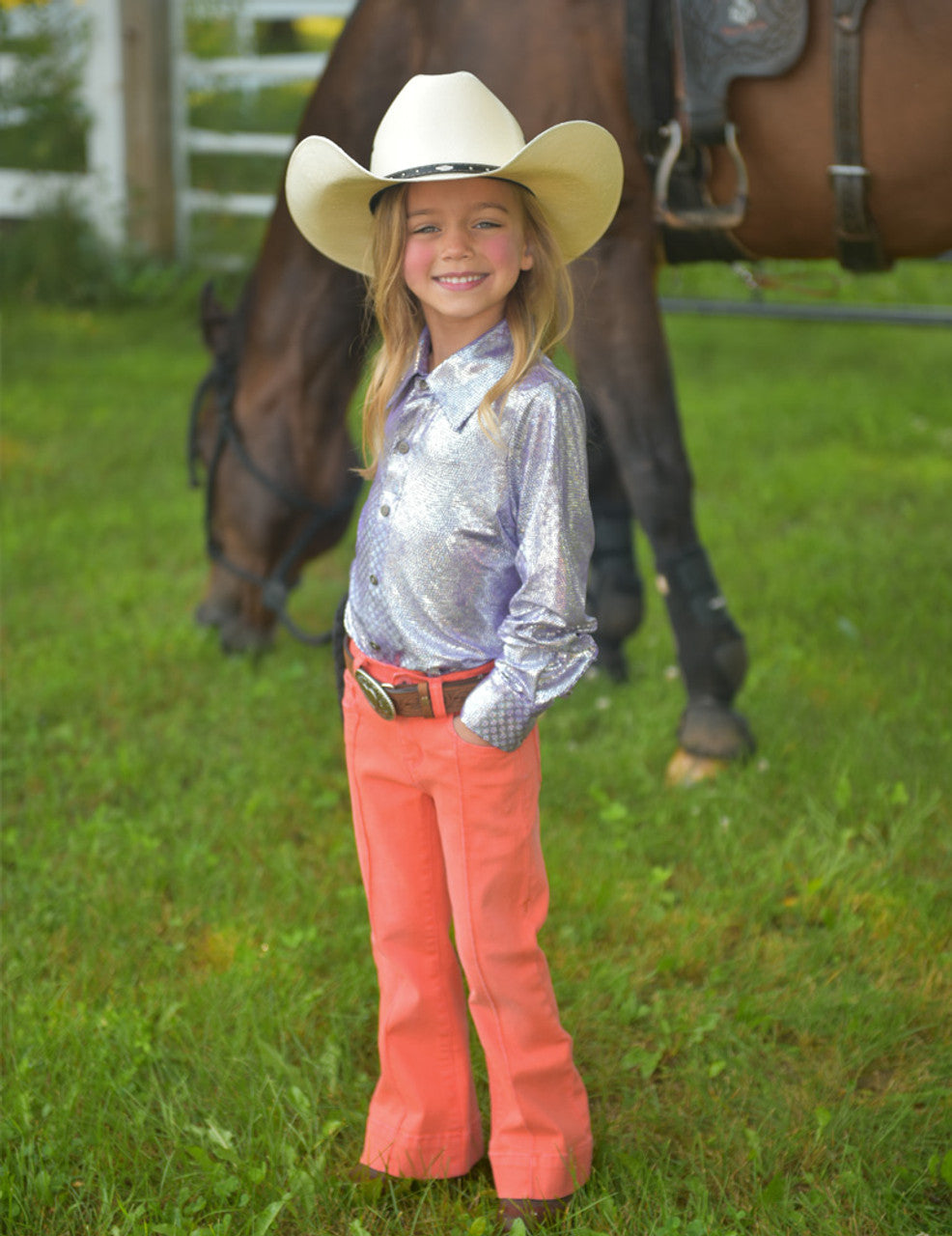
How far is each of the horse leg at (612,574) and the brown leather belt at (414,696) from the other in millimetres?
2195

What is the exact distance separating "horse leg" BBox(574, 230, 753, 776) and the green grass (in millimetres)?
210

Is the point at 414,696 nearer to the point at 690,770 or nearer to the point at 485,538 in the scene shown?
the point at 485,538

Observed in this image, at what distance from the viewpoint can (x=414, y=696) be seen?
1881 millimetres


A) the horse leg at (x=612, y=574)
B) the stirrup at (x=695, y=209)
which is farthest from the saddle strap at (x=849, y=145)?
the horse leg at (x=612, y=574)

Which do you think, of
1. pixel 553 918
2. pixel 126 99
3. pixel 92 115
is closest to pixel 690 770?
pixel 553 918

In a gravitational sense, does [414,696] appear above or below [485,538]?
below

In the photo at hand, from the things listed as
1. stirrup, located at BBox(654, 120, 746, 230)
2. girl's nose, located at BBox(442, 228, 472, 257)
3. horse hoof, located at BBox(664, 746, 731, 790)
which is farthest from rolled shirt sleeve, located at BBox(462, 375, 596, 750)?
horse hoof, located at BBox(664, 746, 731, 790)

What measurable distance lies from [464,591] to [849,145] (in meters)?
1.76

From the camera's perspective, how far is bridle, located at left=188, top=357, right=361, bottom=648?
12.9 ft

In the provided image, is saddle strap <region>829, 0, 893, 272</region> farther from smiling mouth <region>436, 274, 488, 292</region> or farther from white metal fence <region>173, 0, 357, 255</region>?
white metal fence <region>173, 0, 357, 255</region>

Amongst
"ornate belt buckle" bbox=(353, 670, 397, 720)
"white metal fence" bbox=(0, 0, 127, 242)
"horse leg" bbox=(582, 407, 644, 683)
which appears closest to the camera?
"ornate belt buckle" bbox=(353, 670, 397, 720)

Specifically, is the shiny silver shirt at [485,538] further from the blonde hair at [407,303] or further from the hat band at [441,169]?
the hat band at [441,169]

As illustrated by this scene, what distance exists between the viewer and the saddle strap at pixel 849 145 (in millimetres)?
2850

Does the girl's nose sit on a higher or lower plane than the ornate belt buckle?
higher
